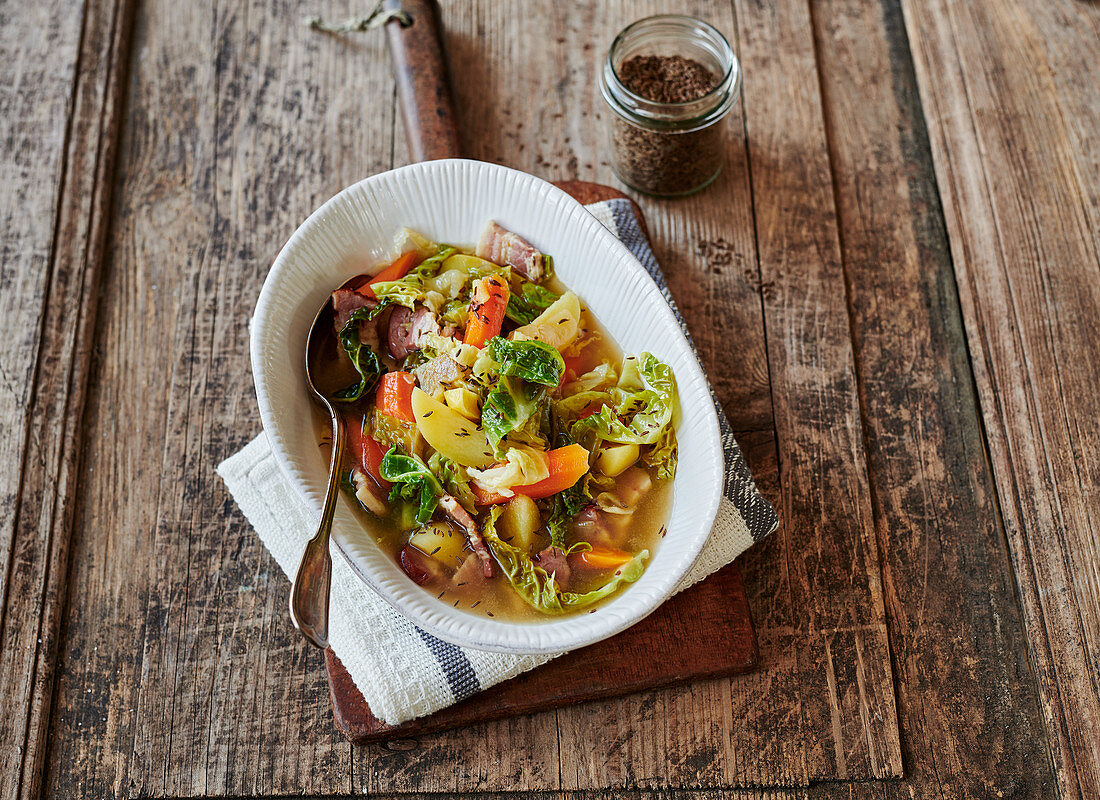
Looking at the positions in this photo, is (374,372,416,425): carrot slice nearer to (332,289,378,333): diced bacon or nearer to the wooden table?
(332,289,378,333): diced bacon

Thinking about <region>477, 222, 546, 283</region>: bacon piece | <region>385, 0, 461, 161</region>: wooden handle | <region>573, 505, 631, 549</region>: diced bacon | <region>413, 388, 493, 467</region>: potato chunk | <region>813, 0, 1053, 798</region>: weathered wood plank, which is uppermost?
<region>385, 0, 461, 161</region>: wooden handle

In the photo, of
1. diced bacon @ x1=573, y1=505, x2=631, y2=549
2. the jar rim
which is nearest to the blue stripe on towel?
diced bacon @ x1=573, y1=505, x2=631, y2=549

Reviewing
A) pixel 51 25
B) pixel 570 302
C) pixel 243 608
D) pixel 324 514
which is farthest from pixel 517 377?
pixel 51 25

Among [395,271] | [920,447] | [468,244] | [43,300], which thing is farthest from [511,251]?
[43,300]

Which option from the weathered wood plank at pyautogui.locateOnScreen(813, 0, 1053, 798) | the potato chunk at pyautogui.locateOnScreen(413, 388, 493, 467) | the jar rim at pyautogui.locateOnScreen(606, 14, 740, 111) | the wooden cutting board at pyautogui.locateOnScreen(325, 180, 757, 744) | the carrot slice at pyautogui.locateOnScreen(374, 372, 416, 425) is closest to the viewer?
the potato chunk at pyautogui.locateOnScreen(413, 388, 493, 467)

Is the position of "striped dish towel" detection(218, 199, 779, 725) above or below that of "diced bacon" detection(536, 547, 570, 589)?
below
